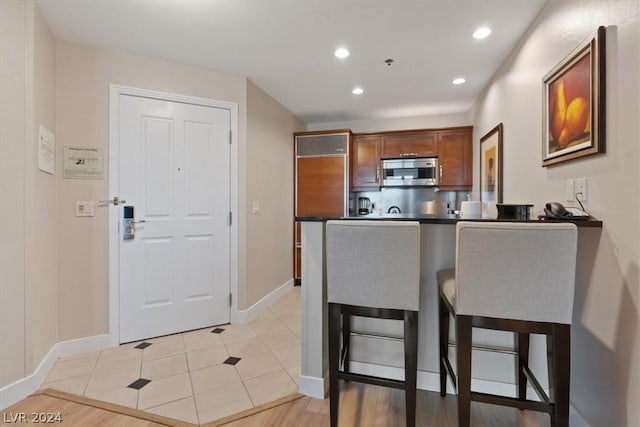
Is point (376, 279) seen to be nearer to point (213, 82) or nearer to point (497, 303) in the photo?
point (497, 303)

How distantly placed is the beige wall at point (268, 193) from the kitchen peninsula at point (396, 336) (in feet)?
4.50

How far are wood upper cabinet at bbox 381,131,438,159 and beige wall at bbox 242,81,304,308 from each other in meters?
1.35

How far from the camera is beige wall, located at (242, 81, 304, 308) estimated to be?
3.06 m

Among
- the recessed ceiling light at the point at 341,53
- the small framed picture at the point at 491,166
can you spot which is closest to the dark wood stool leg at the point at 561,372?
the small framed picture at the point at 491,166

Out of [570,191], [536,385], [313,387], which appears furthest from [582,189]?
[313,387]

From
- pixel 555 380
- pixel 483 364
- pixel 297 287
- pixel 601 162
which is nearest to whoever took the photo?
pixel 555 380

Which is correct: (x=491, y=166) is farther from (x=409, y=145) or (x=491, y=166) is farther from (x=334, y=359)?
(x=334, y=359)

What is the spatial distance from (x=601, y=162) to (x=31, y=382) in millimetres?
3224

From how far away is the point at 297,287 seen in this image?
412cm

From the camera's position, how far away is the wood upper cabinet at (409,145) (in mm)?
4102

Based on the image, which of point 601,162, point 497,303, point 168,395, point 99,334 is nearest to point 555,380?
point 497,303

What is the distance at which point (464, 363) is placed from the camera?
126cm

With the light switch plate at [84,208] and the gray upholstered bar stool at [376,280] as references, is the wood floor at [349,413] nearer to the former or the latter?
the gray upholstered bar stool at [376,280]

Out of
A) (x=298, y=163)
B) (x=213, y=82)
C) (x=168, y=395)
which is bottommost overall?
(x=168, y=395)
